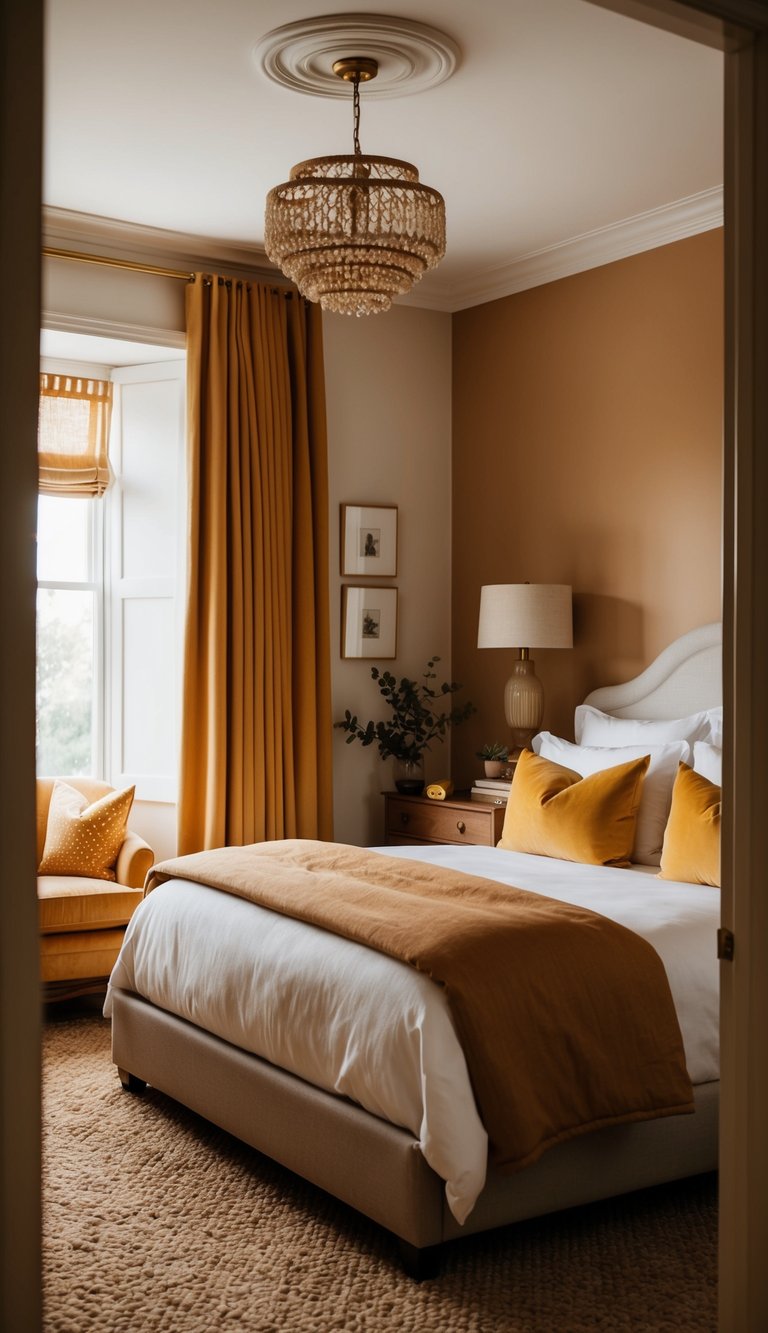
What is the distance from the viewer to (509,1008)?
272 centimetres

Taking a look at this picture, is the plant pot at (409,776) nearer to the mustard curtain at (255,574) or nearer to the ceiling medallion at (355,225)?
the mustard curtain at (255,574)

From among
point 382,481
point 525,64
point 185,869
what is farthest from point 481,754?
point 525,64

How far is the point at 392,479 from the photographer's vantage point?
19.2 ft

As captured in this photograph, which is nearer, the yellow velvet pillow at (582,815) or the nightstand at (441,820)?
the yellow velvet pillow at (582,815)

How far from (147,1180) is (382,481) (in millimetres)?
3404

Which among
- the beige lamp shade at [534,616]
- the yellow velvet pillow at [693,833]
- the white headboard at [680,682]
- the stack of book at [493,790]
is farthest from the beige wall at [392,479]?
the yellow velvet pillow at [693,833]

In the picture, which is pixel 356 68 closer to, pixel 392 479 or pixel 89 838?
pixel 392 479

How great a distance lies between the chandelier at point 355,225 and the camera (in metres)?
3.36

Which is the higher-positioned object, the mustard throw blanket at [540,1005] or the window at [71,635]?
the window at [71,635]

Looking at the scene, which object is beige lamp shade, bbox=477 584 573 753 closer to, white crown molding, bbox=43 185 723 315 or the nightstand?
the nightstand

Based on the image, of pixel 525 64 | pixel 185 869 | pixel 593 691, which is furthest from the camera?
pixel 593 691

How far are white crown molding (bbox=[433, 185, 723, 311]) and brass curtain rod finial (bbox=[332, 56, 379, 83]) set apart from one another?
1.51m

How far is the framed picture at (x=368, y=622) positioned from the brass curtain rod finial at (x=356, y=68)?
8.10ft

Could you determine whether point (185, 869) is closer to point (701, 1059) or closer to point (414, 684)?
point (701, 1059)
